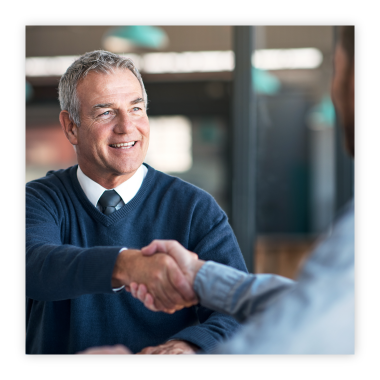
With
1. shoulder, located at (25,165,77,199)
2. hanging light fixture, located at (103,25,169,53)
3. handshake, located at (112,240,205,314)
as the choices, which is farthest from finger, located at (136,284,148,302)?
hanging light fixture, located at (103,25,169,53)

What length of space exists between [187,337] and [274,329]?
32 cm

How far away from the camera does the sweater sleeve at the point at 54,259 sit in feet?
3.72

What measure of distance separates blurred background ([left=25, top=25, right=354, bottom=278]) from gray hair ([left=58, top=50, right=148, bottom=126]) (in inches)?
1.7

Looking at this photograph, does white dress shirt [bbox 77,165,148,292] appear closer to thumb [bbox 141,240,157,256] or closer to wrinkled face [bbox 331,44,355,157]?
thumb [bbox 141,240,157,256]

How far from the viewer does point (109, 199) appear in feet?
4.08

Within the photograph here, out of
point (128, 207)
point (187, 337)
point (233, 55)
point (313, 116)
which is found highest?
point (313, 116)

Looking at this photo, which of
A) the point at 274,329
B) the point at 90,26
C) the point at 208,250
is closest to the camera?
the point at 274,329

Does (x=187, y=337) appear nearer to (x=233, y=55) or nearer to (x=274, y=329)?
(x=274, y=329)

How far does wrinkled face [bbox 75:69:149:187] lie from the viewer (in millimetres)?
1216

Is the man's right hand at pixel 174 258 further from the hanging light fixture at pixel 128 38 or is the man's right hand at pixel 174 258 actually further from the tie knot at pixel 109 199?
the hanging light fixture at pixel 128 38

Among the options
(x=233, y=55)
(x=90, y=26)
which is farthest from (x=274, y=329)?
(x=233, y=55)

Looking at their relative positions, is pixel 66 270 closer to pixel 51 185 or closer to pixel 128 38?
pixel 51 185

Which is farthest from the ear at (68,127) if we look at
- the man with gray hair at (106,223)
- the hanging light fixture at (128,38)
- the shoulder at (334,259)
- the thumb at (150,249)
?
the shoulder at (334,259)

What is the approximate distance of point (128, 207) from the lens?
49.1 inches
